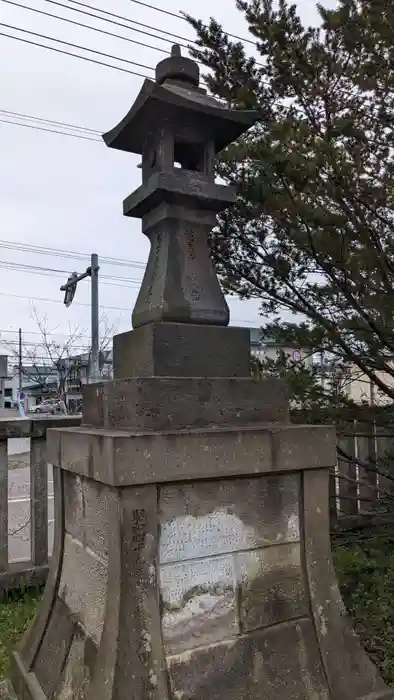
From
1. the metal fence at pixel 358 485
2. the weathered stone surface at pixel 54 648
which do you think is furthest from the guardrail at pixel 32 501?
the metal fence at pixel 358 485

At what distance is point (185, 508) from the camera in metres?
2.16

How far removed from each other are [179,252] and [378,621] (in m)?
2.47

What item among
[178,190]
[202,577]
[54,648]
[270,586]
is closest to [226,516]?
[202,577]

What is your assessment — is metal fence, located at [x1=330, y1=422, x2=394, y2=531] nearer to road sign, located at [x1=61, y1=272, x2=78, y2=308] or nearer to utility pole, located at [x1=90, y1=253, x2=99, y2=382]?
utility pole, located at [x1=90, y1=253, x2=99, y2=382]

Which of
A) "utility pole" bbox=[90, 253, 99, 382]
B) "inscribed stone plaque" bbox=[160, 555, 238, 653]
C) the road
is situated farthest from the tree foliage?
"utility pole" bbox=[90, 253, 99, 382]

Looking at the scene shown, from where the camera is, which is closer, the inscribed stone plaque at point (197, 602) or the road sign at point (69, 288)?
the inscribed stone plaque at point (197, 602)

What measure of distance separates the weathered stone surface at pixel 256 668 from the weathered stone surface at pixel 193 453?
72 centimetres

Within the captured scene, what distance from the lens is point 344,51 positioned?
3.50 metres

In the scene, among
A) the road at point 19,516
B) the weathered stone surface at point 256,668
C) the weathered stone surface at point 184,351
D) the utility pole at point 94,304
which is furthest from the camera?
the utility pole at point 94,304

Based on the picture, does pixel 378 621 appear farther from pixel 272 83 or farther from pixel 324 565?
pixel 272 83

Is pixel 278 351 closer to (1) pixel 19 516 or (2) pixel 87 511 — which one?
(2) pixel 87 511

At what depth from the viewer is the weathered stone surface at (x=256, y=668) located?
6.80 feet

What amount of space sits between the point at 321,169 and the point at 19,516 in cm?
622

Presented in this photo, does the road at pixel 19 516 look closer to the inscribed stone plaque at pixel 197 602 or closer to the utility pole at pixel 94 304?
the inscribed stone plaque at pixel 197 602
